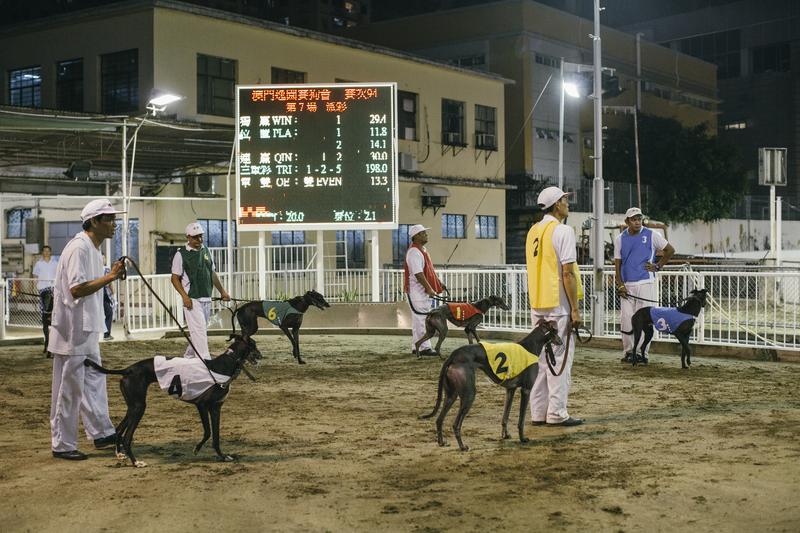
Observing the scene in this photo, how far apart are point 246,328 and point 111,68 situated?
45.7 ft

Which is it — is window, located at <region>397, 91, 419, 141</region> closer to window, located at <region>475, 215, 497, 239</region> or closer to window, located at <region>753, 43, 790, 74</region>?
window, located at <region>475, 215, 497, 239</region>

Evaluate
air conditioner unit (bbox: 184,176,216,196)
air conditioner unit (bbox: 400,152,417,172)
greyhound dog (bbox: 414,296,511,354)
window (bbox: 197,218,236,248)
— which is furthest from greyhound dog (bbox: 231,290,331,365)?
air conditioner unit (bbox: 400,152,417,172)

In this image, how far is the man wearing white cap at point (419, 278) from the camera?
1327 centimetres

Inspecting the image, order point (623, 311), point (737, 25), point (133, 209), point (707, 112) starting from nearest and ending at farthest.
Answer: point (623, 311) < point (133, 209) < point (707, 112) < point (737, 25)

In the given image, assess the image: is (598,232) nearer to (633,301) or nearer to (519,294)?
(519,294)

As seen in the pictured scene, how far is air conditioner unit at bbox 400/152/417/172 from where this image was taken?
30.7 meters

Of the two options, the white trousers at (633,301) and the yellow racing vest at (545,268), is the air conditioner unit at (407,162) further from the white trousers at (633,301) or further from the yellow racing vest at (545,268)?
the yellow racing vest at (545,268)

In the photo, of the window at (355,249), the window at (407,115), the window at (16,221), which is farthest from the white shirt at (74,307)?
the window at (407,115)

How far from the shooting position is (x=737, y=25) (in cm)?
6525

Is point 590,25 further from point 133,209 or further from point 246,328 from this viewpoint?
point 246,328

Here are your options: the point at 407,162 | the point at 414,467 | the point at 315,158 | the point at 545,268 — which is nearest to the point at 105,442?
the point at 414,467

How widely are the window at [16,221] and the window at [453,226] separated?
533 inches

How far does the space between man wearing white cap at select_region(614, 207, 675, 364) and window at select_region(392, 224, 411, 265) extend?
17903 mm

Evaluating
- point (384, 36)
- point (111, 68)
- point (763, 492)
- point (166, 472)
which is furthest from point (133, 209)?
point (384, 36)
